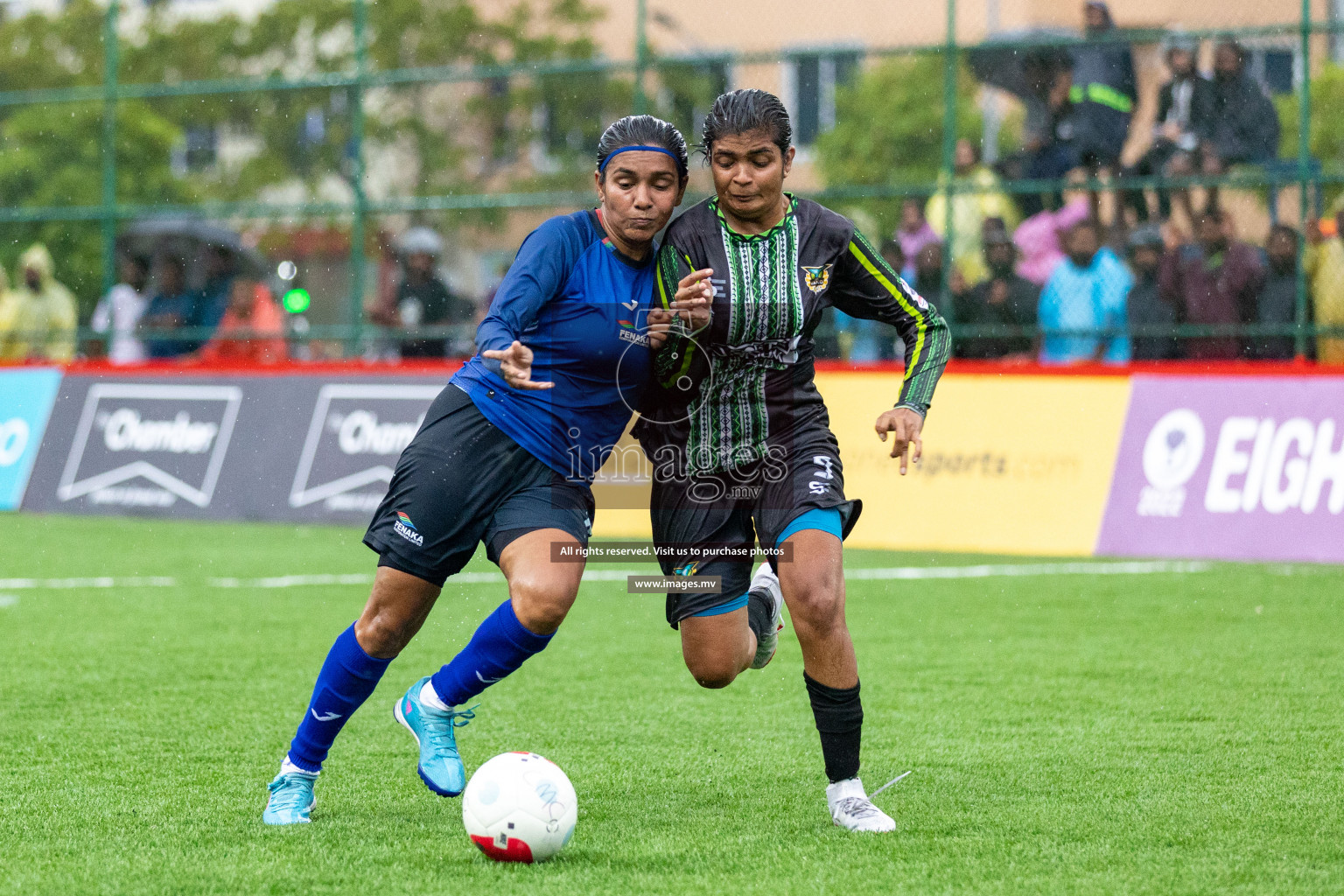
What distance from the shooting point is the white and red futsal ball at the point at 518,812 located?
404 centimetres

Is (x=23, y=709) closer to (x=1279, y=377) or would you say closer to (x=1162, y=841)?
(x=1162, y=841)

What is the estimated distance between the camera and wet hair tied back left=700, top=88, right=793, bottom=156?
4562 mm

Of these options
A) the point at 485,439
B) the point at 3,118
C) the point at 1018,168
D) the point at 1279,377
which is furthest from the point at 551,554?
the point at 3,118

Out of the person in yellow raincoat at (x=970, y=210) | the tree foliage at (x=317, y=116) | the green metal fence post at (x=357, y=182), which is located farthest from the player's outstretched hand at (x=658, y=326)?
the green metal fence post at (x=357, y=182)

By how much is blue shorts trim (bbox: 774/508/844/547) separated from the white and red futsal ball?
3.23ft

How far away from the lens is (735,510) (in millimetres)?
4895

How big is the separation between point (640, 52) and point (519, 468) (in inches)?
392

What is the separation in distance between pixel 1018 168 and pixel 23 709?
28.0 feet

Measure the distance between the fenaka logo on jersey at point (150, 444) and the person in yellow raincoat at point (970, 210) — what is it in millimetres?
5829

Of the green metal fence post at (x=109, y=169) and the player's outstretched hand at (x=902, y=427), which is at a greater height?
the green metal fence post at (x=109, y=169)

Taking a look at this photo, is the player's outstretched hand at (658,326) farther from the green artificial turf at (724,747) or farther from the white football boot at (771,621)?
the green artificial turf at (724,747)

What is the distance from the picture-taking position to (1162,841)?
423 centimetres

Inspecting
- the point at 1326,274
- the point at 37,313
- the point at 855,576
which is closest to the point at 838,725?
the point at 855,576

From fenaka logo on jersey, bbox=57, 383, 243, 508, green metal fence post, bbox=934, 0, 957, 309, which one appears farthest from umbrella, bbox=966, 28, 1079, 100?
fenaka logo on jersey, bbox=57, 383, 243, 508
